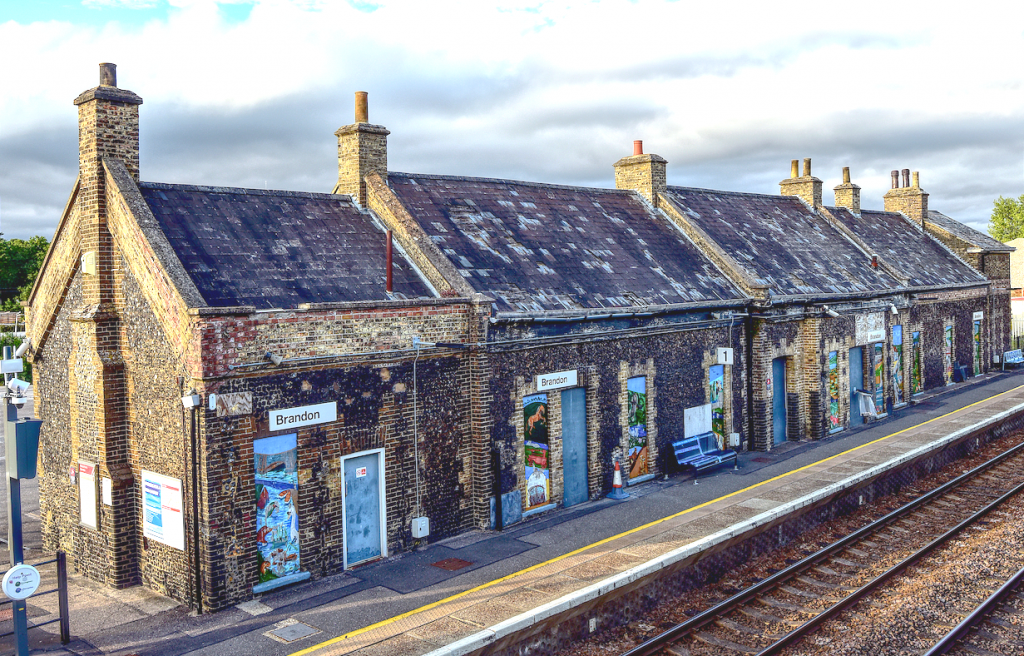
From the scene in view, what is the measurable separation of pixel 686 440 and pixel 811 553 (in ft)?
17.4

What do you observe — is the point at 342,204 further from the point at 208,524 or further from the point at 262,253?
the point at 208,524

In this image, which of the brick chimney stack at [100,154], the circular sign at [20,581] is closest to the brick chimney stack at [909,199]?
the brick chimney stack at [100,154]

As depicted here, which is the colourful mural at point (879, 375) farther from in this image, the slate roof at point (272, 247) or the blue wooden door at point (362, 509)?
the blue wooden door at point (362, 509)

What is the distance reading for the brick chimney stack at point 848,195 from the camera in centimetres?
3516

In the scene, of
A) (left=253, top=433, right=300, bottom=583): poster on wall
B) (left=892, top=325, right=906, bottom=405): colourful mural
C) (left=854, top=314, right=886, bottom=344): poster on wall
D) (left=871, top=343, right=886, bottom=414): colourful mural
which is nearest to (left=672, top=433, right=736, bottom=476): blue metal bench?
(left=854, top=314, right=886, bottom=344): poster on wall

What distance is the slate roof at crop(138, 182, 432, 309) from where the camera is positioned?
1351cm

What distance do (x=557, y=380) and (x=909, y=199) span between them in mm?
30372

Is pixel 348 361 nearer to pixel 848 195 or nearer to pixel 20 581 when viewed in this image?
pixel 20 581

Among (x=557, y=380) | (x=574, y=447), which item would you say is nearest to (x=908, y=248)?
(x=574, y=447)

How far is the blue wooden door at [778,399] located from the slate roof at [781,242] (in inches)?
82.4

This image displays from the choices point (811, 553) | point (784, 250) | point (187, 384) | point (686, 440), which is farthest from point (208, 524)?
point (784, 250)

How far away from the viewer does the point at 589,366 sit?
17.4 m

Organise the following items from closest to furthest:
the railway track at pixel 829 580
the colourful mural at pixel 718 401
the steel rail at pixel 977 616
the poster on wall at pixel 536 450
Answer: the steel rail at pixel 977 616, the railway track at pixel 829 580, the poster on wall at pixel 536 450, the colourful mural at pixel 718 401

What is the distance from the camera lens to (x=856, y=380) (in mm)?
25828
